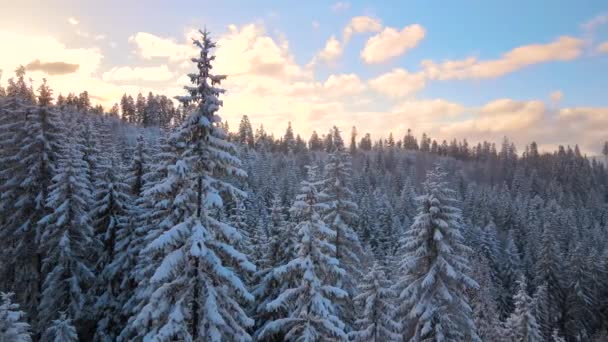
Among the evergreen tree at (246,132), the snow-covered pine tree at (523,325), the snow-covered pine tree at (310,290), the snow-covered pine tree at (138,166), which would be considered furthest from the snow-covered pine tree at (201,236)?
the evergreen tree at (246,132)

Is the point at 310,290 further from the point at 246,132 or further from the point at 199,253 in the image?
the point at 246,132

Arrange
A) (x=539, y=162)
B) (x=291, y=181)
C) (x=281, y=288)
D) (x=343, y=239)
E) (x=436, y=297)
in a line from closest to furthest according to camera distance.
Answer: (x=436, y=297) → (x=281, y=288) → (x=343, y=239) → (x=291, y=181) → (x=539, y=162)

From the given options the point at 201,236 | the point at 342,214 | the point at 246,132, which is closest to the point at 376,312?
the point at 342,214

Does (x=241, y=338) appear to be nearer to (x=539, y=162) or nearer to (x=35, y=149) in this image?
(x=35, y=149)

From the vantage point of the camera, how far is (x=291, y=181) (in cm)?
9212

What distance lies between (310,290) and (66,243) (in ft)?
51.5

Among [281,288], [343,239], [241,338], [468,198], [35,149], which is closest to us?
[241,338]

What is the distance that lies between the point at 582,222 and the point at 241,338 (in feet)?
371

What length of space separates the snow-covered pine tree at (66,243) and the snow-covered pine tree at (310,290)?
1358 cm

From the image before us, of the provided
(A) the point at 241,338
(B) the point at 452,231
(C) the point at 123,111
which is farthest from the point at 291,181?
(C) the point at 123,111

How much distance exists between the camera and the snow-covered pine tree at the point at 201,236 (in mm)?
15625

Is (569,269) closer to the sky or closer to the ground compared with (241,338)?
closer to the ground

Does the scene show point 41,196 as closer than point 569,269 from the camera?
Yes

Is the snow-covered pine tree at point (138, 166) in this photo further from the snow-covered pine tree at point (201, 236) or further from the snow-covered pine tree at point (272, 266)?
the snow-covered pine tree at point (201, 236)
